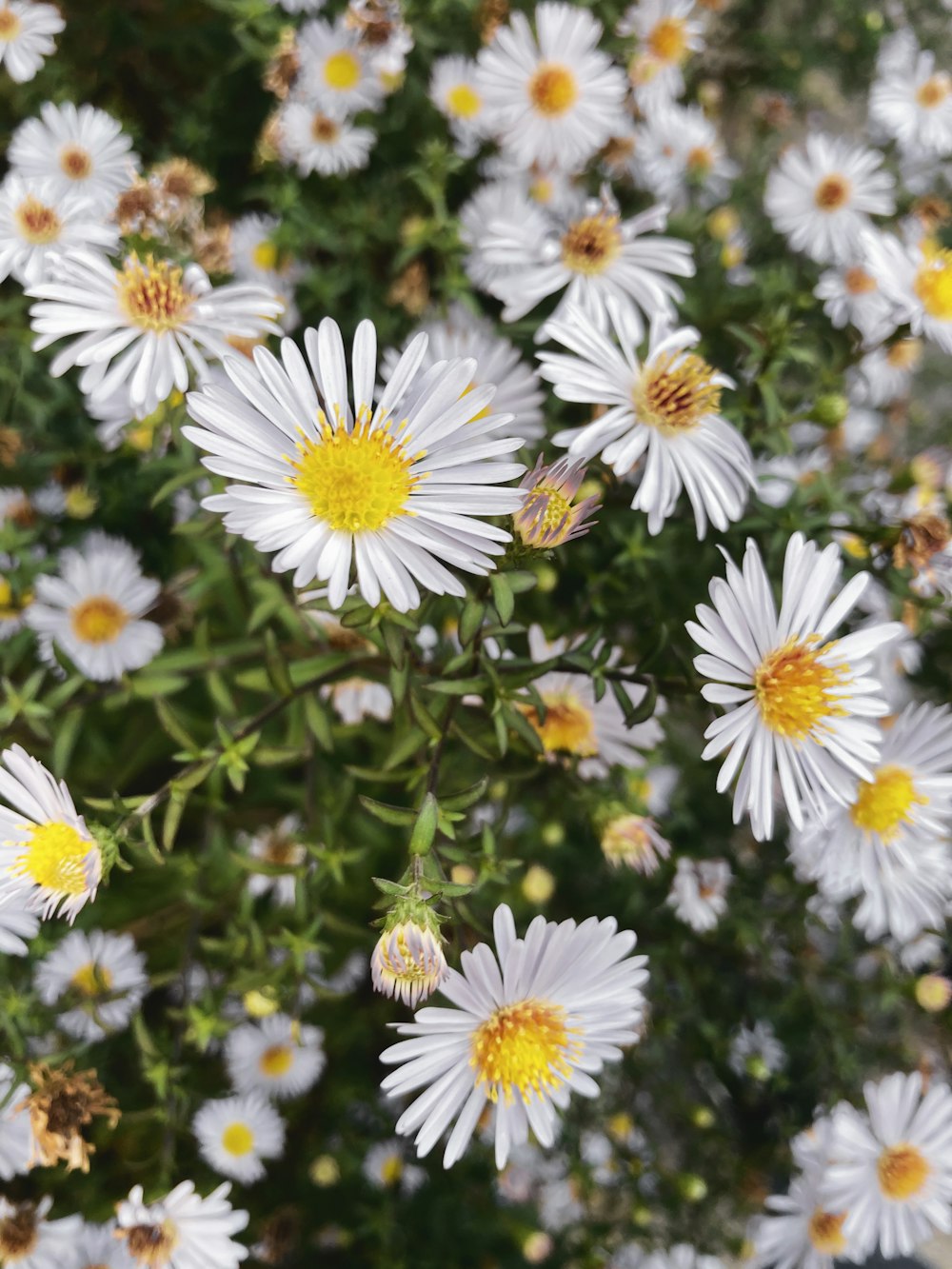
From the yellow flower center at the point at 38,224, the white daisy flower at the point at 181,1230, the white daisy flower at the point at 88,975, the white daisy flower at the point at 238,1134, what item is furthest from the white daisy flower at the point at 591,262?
the white daisy flower at the point at 238,1134

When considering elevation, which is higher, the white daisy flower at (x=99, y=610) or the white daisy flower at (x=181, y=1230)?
the white daisy flower at (x=99, y=610)

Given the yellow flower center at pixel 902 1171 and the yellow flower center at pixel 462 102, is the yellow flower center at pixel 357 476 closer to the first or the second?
the yellow flower center at pixel 462 102

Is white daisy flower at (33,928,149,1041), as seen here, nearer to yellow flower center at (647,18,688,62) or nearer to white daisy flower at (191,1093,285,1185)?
white daisy flower at (191,1093,285,1185)

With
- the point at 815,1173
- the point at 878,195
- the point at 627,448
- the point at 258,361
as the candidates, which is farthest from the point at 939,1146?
the point at 878,195

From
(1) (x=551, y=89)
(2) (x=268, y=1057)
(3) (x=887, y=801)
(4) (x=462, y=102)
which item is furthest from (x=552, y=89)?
(2) (x=268, y=1057)

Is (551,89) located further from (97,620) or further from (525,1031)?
(525,1031)

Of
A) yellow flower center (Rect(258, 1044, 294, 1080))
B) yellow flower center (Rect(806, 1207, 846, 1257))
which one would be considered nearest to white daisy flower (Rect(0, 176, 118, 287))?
yellow flower center (Rect(258, 1044, 294, 1080))

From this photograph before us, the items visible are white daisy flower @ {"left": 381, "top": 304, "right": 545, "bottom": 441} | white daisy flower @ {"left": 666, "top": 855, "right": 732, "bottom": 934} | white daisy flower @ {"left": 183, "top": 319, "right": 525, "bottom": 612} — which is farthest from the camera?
white daisy flower @ {"left": 666, "top": 855, "right": 732, "bottom": 934}
